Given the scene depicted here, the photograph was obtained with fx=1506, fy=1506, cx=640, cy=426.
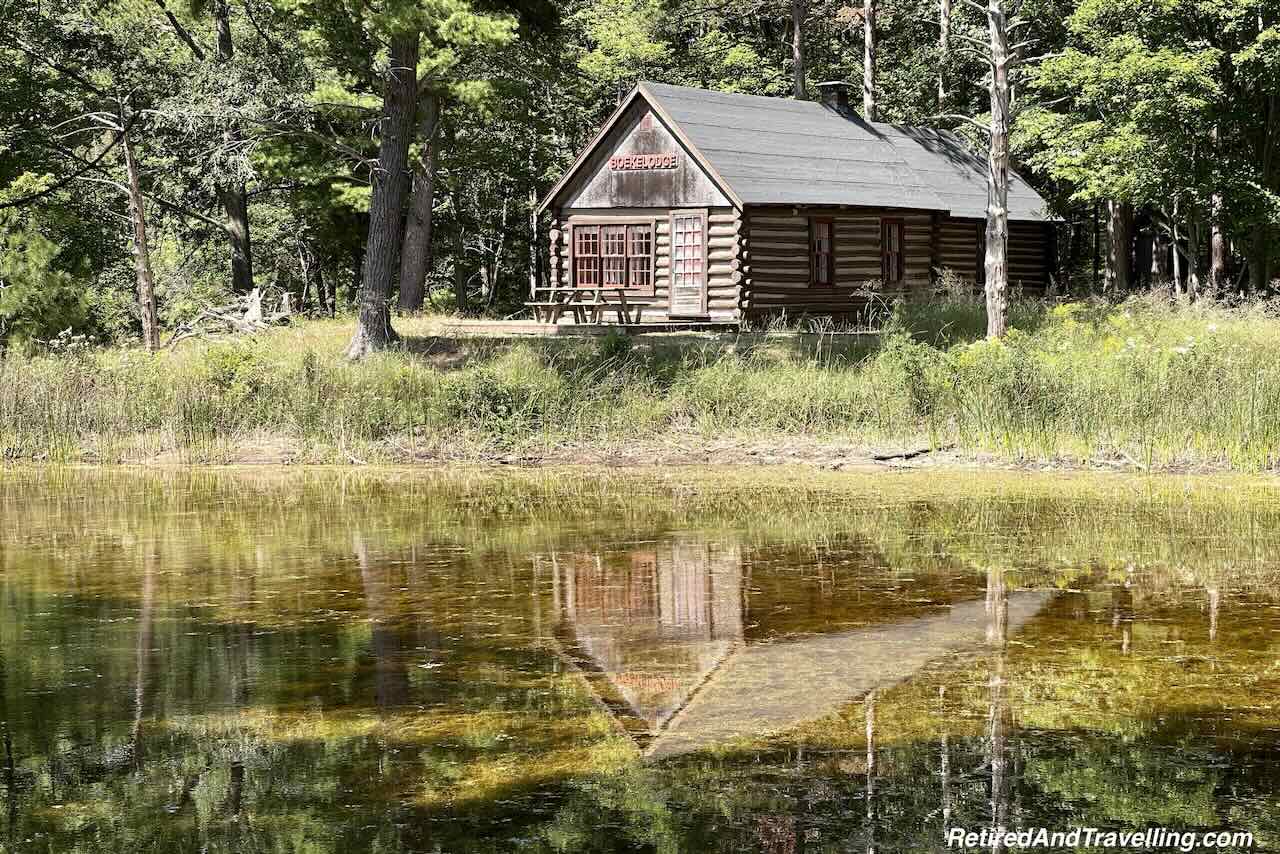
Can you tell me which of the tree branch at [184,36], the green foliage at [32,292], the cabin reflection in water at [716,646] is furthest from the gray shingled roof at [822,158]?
the cabin reflection in water at [716,646]

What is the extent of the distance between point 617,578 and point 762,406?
295 inches

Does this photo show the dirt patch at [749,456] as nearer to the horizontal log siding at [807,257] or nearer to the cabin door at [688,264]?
the horizontal log siding at [807,257]

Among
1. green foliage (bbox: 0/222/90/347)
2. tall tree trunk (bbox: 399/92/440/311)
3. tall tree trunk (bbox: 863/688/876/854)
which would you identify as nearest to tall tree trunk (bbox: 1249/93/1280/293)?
tall tree trunk (bbox: 399/92/440/311)

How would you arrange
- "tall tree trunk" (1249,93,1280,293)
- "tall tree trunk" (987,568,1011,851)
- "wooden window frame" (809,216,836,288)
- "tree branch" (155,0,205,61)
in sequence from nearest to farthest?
"tall tree trunk" (987,568,1011,851)
"tall tree trunk" (1249,93,1280,293)
"wooden window frame" (809,216,836,288)
"tree branch" (155,0,205,61)

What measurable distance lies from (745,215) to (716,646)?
2190 cm

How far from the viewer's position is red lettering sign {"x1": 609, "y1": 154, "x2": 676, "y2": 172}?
30719 millimetres

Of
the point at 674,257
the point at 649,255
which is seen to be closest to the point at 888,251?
the point at 674,257

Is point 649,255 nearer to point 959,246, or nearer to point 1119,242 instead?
point 959,246

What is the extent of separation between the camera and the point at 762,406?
17578 millimetres

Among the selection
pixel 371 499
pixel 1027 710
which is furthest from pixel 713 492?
pixel 1027 710

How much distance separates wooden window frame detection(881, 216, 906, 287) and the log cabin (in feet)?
0.14

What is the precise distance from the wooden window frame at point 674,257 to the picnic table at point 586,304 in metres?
0.70

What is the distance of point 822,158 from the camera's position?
1261 inches

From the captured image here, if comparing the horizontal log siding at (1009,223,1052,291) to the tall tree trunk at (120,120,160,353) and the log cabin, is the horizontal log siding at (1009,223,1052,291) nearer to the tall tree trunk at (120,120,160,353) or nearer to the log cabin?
the log cabin
